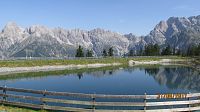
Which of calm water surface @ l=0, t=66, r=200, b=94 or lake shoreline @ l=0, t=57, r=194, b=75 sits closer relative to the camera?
calm water surface @ l=0, t=66, r=200, b=94

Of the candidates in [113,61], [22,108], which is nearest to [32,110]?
[22,108]

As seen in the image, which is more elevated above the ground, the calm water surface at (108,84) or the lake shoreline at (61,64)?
the lake shoreline at (61,64)

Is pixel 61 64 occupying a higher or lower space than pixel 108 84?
higher

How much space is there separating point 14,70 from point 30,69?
28.9ft

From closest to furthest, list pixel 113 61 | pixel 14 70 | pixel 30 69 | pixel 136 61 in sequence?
pixel 14 70
pixel 30 69
pixel 113 61
pixel 136 61

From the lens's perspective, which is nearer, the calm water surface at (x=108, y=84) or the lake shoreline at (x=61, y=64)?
the calm water surface at (x=108, y=84)

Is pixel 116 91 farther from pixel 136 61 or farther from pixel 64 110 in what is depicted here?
pixel 136 61

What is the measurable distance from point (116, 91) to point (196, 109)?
99.5ft

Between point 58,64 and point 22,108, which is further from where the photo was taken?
point 58,64

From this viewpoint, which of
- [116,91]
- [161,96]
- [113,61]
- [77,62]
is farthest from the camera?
[113,61]

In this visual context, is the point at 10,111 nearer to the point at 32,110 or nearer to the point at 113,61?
the point at 32,110

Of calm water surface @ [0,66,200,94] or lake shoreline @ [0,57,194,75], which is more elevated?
lake shoreline @ [0,57,194,75]

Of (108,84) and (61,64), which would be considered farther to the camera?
(61,64)

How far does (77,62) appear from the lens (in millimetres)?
150250
